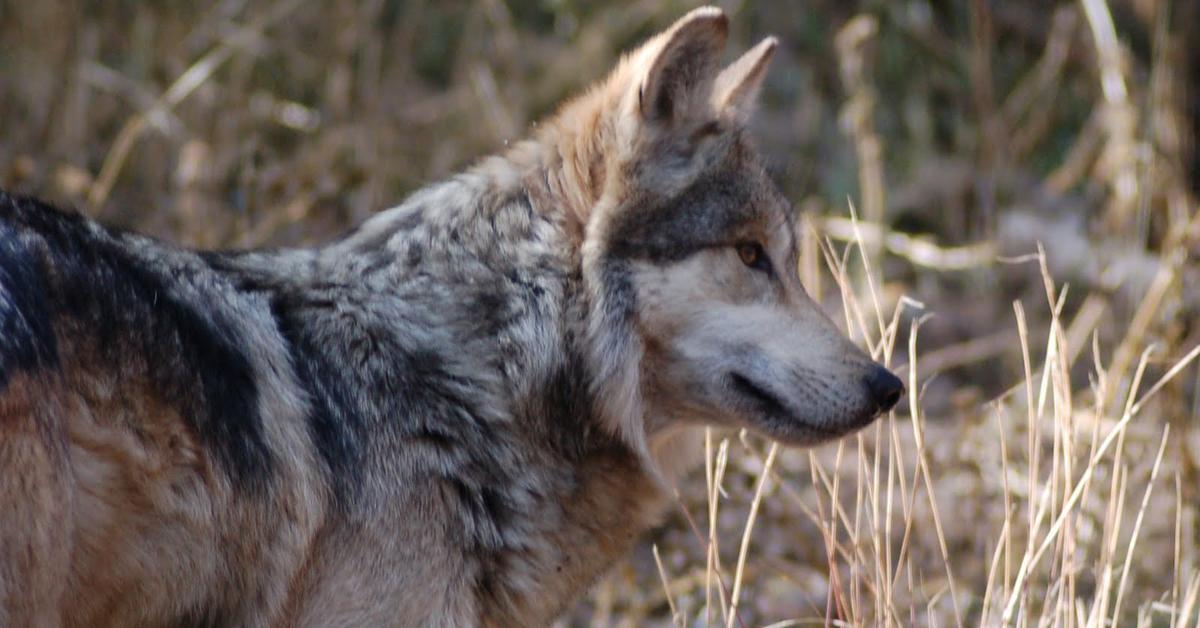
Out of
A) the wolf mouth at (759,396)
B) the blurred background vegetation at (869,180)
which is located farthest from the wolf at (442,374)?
the blurred background vegetation at (869,180)

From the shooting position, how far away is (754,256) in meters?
4.02

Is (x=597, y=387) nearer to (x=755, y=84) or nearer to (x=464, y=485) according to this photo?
(x=464, y=485)

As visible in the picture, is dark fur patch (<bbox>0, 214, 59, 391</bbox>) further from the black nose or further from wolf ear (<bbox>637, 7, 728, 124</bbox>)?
the black nose

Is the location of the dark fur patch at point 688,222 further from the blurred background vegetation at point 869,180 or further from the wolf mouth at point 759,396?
the blurred background vegetation at point 869,180

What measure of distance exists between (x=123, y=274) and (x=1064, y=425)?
2591mm

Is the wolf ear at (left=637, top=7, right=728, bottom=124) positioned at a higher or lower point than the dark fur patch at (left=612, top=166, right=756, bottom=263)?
higher

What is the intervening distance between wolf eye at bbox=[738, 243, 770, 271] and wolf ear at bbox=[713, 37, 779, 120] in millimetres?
436

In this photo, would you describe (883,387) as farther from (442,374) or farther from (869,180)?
(869,180)

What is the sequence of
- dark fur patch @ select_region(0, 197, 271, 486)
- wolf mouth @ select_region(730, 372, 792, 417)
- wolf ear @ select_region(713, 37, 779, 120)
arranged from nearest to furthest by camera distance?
dark fur patch @ select_region(0, 197, 271, 486) → wolf mouth @ select_region(730, 372, 792, 417) → wolf ear @ select_region(713, 37, 779, 120)

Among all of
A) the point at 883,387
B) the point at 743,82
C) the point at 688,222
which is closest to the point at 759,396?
the point at 883,387

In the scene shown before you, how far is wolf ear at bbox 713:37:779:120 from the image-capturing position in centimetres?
427

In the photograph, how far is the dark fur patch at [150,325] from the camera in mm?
3072

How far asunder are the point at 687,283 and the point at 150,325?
4.64ft

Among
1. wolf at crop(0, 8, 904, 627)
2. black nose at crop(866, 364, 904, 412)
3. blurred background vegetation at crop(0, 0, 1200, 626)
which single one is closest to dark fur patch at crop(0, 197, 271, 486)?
wolf at crop(0, 8, 904, 627)
